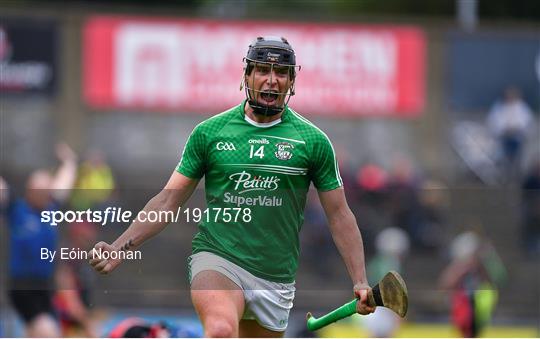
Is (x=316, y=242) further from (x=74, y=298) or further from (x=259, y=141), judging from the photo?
(x=259, y=141)

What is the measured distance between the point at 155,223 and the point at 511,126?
19.0m

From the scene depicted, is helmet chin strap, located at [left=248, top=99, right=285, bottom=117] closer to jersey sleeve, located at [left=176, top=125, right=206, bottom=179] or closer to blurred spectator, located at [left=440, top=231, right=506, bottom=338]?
jersey sleeve, located at [left=176, top=125, right=206, bottom=179]

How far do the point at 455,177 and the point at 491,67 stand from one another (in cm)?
254

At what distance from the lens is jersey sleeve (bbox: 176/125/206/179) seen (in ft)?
21.9

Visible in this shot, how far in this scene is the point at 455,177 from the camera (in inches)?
982

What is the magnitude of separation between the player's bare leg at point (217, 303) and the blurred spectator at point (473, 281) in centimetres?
686

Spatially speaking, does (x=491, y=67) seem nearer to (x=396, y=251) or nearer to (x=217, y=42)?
(x=217, y=42)

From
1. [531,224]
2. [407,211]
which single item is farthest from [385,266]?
[531,224]

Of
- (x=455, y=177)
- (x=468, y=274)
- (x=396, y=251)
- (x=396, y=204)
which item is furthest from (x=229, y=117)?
(x=455, y=177)

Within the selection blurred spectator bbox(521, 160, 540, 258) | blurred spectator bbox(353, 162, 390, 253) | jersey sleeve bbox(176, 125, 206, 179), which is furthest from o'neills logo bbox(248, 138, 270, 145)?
blurred spectator bbox(521, 160, 540, 258)

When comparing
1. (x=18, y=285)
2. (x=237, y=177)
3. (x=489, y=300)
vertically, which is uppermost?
(x=237, y=177)

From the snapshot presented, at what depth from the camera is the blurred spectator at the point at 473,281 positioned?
13422 mm

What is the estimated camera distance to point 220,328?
20.8ft

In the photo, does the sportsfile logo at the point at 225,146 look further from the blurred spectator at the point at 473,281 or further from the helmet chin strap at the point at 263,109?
the blurred spectator at the point at 473,281
